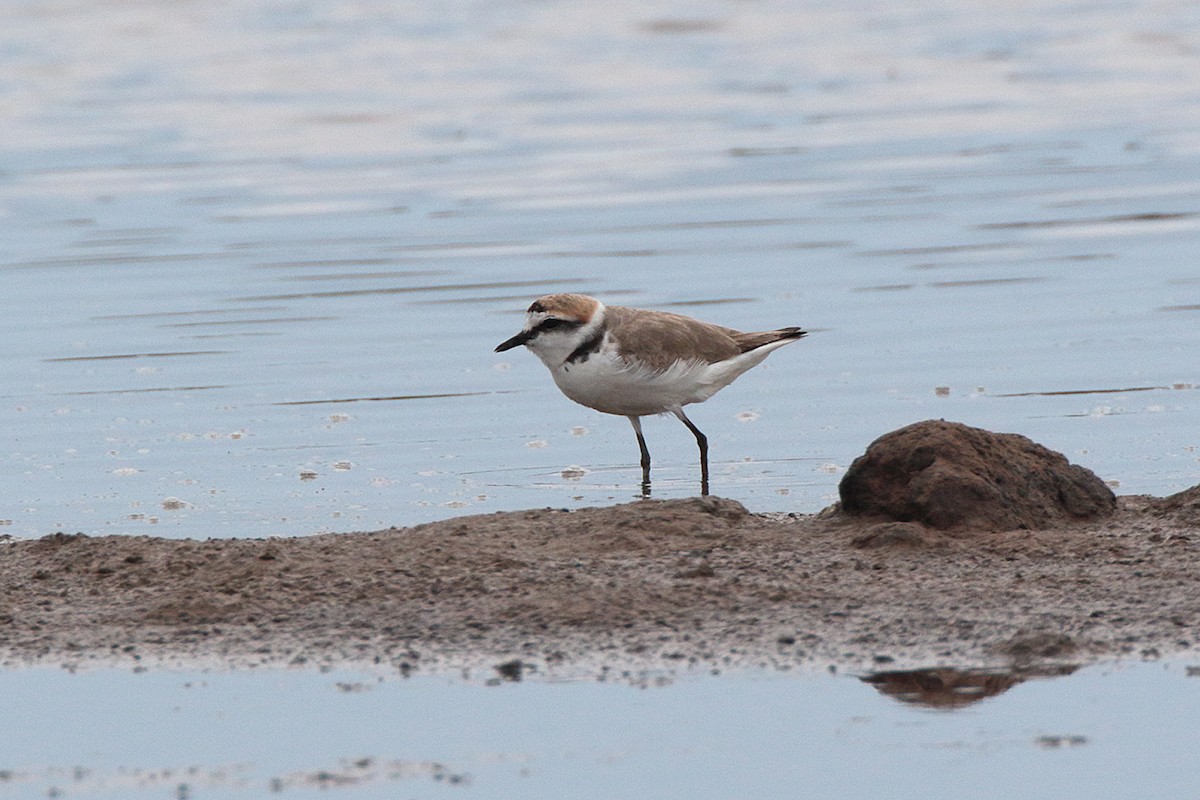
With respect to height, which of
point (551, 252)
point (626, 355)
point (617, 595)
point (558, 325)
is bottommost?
point (617, 595)

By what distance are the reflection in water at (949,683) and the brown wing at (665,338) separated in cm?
403

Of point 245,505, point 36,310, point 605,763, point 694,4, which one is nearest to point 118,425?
point 245,505

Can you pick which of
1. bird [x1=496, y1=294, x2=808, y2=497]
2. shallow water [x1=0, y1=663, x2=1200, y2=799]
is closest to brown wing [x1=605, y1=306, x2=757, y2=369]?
bird [x1=496, y1=294, x2=808, y2=497]

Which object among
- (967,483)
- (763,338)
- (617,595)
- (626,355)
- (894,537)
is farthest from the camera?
(763,338)

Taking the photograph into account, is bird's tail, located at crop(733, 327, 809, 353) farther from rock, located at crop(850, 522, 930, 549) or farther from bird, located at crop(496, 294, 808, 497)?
rock, located at crop(850, 522, 930, 549)

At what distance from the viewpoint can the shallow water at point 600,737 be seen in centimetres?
524

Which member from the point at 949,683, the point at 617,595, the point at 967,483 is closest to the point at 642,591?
the point at 617,595

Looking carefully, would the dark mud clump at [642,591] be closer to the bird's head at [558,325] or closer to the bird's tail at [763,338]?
the bird's head at [558,325]

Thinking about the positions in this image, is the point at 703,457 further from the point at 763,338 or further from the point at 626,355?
the point at 763,338

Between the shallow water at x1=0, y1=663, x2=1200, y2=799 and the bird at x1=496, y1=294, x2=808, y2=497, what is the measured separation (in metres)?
3.81

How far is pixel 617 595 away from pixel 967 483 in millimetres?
1679

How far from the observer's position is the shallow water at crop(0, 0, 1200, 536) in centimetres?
1052

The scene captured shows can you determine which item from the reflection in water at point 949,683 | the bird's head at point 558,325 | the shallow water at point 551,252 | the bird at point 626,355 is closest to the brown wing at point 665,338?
the bird at point 626,355

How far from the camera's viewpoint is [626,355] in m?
9.84
